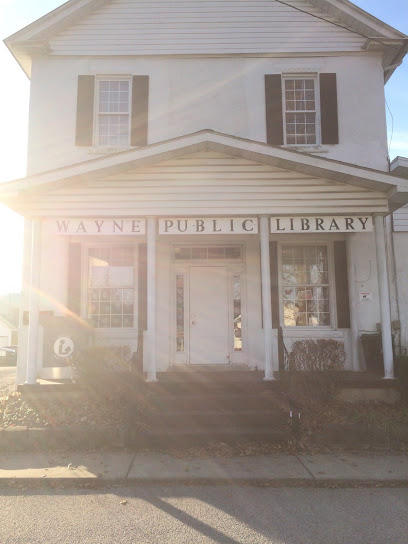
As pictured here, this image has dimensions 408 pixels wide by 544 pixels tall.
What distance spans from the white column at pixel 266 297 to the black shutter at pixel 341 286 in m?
2.16

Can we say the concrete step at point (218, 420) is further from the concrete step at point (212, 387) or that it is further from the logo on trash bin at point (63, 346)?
the logo on trash bin at point (63, 346)

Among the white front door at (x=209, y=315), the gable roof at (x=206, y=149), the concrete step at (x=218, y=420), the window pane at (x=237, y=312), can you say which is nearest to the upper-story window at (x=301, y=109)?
the gable roof at (x=206, y=149)

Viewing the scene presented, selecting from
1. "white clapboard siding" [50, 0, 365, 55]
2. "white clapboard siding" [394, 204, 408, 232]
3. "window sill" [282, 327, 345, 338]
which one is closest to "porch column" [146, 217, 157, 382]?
"window sill" [282, 327, 345, 338]

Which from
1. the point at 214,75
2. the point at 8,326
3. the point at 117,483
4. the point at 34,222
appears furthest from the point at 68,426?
the point at 8,326

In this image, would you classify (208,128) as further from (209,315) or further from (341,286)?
(341,286)

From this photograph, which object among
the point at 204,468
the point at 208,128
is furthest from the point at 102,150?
the point at 204,468

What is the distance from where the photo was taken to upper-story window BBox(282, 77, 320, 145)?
974cm

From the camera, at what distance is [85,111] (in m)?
9.58

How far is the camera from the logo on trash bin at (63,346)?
320 inches

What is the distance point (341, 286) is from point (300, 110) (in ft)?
13.3

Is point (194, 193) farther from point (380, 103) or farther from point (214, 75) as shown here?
point (380, 103)

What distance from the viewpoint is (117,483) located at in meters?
→ 5.05

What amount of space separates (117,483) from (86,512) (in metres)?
0.74

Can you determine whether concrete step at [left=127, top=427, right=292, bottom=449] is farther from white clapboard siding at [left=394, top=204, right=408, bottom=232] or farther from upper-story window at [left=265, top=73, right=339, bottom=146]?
upper-story window at [left=265, top=73, right=339, bottom=146]
